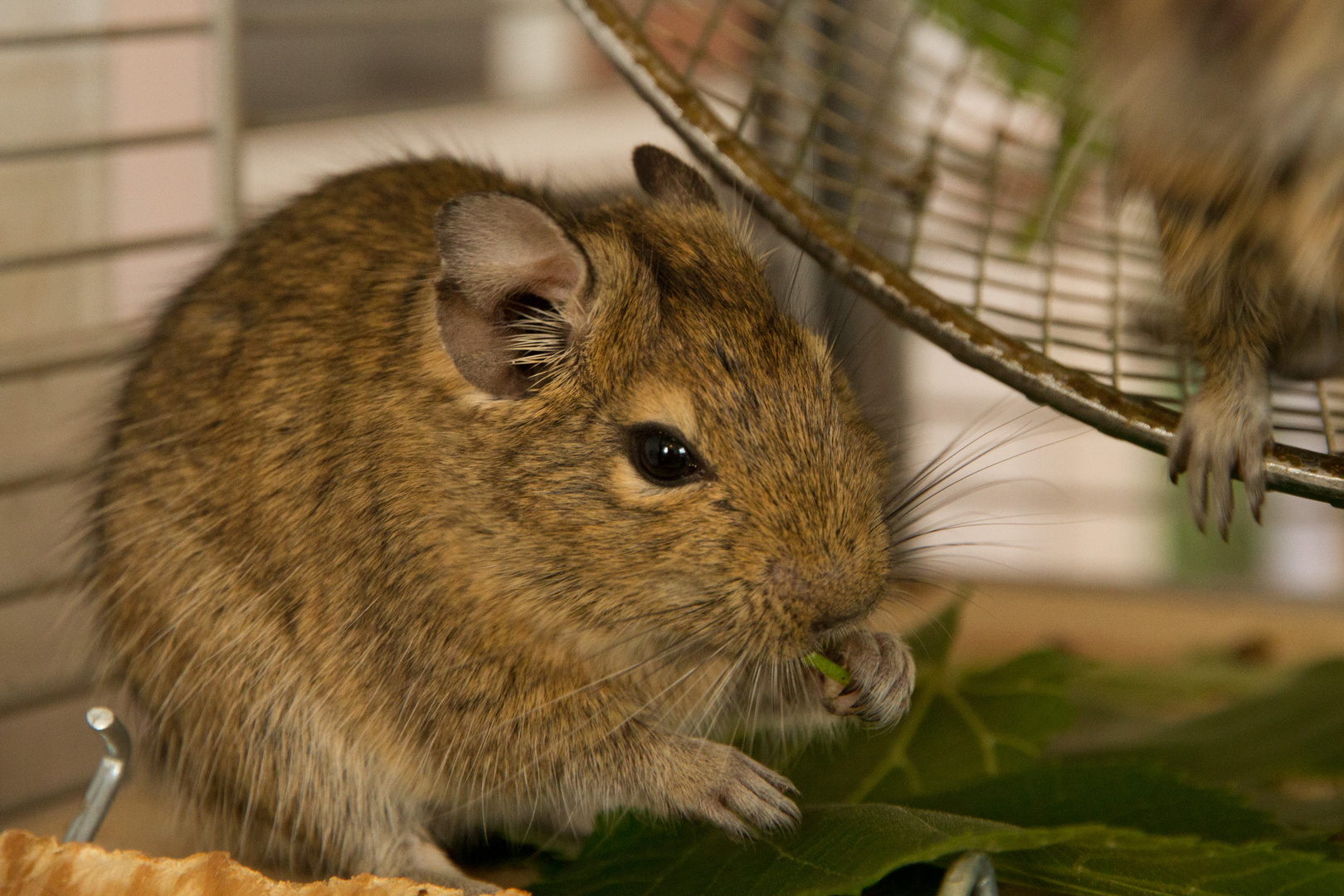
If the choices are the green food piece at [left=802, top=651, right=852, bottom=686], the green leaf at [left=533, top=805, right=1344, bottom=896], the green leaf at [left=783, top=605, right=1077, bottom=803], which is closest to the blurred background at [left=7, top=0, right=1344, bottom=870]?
the green leaf at [left=783, top=605, right=1077, bottom=803]

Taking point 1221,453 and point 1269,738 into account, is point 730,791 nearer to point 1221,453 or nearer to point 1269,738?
point 1221,453

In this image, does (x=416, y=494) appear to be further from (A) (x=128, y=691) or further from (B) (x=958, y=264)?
(B) (x=958, y=264)

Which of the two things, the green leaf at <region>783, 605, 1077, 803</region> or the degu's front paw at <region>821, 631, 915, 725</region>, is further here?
the green leaf at <region>783, 605, 1077, 803</region>

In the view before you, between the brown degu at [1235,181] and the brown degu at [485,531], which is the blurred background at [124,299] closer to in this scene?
the brown degu at [485,531]

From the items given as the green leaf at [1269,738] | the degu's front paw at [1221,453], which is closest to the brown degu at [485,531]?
the degu's front paw at [1221,453]

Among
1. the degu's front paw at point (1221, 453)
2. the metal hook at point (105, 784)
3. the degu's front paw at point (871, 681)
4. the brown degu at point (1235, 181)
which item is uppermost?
the brown degu at point (1235, 181)

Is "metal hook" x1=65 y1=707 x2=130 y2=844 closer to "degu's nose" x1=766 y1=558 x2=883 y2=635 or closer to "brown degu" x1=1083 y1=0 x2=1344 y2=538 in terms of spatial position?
"degu's nose" x1=766 y1=558 x2=883 y2=635
